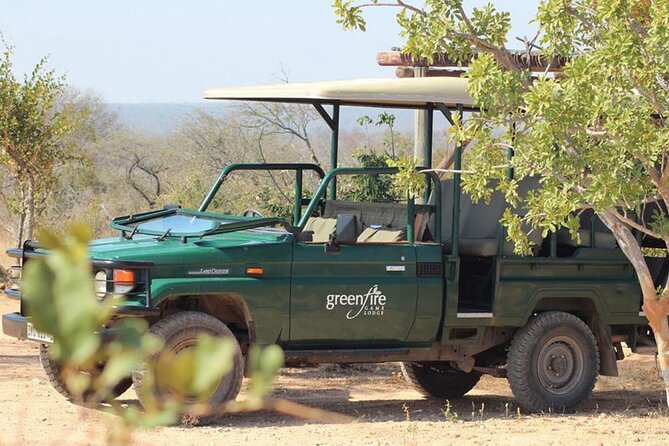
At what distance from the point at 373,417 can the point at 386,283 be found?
0.92 meters

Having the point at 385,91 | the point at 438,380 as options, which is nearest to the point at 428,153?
the point at 385,91

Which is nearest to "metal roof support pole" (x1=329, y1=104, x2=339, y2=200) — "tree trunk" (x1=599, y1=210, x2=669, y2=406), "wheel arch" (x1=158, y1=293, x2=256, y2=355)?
"wheel arch" (x1=158, y1=293, x2=256, y2=355)

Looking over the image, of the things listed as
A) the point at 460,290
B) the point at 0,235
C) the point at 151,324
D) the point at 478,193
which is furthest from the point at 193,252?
the point at 0,235

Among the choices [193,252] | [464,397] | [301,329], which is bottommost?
[464,397]

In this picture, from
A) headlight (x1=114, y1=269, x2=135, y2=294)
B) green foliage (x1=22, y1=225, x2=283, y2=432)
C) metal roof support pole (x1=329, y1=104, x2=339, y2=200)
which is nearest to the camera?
green foliage (x1=22, y1=225, x2=283, y2=432)

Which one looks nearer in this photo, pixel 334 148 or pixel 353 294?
pixel 353 294

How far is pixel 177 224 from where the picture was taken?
24.2 ft

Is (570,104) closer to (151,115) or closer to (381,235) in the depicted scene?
(381,235)

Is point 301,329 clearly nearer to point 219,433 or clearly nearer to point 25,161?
point 219,433

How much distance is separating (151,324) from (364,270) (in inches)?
50.9

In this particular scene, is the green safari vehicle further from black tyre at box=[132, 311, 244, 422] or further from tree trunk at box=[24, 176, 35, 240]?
tree trunk at box=[24, 176, 35, 240]

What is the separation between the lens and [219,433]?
6.51 meters

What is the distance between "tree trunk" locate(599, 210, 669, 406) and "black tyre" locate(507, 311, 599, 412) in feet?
2.56

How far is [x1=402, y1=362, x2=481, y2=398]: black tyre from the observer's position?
8.58 metres
